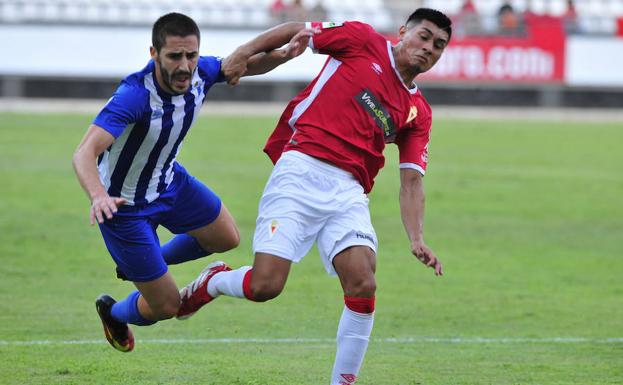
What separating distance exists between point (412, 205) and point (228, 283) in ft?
4.15

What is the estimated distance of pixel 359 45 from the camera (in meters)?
7.35

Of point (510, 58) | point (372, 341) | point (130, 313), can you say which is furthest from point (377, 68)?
point (510, 58)

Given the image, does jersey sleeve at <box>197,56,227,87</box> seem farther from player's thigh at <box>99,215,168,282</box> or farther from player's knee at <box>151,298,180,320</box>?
player's knee at <box>151,298,180,320</box>

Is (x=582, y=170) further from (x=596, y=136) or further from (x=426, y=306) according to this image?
(x=426, y=306)

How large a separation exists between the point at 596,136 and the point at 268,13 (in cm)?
1032

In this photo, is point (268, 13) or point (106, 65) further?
point (268, 13)

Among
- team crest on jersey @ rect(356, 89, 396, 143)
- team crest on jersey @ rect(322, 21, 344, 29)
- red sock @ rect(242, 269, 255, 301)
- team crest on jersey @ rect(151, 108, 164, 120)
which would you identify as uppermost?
team crest on jersey @ rect(322, 21, 344, 29)

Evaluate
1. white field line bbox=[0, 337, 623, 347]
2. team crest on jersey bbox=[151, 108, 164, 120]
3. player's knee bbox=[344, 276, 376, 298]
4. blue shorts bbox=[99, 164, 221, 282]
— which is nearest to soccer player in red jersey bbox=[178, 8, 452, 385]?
player's knee bbox=[344, 276, 376, 298]

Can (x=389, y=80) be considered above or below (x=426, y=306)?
above

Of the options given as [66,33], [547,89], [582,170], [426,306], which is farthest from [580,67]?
[426,306]

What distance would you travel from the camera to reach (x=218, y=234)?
315 inches

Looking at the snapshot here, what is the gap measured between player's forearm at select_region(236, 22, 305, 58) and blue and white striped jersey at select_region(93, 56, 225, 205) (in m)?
0.25

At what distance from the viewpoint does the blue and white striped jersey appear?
6.83 meters

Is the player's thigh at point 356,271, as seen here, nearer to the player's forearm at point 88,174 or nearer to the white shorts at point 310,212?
the white shorts at point 310,212
